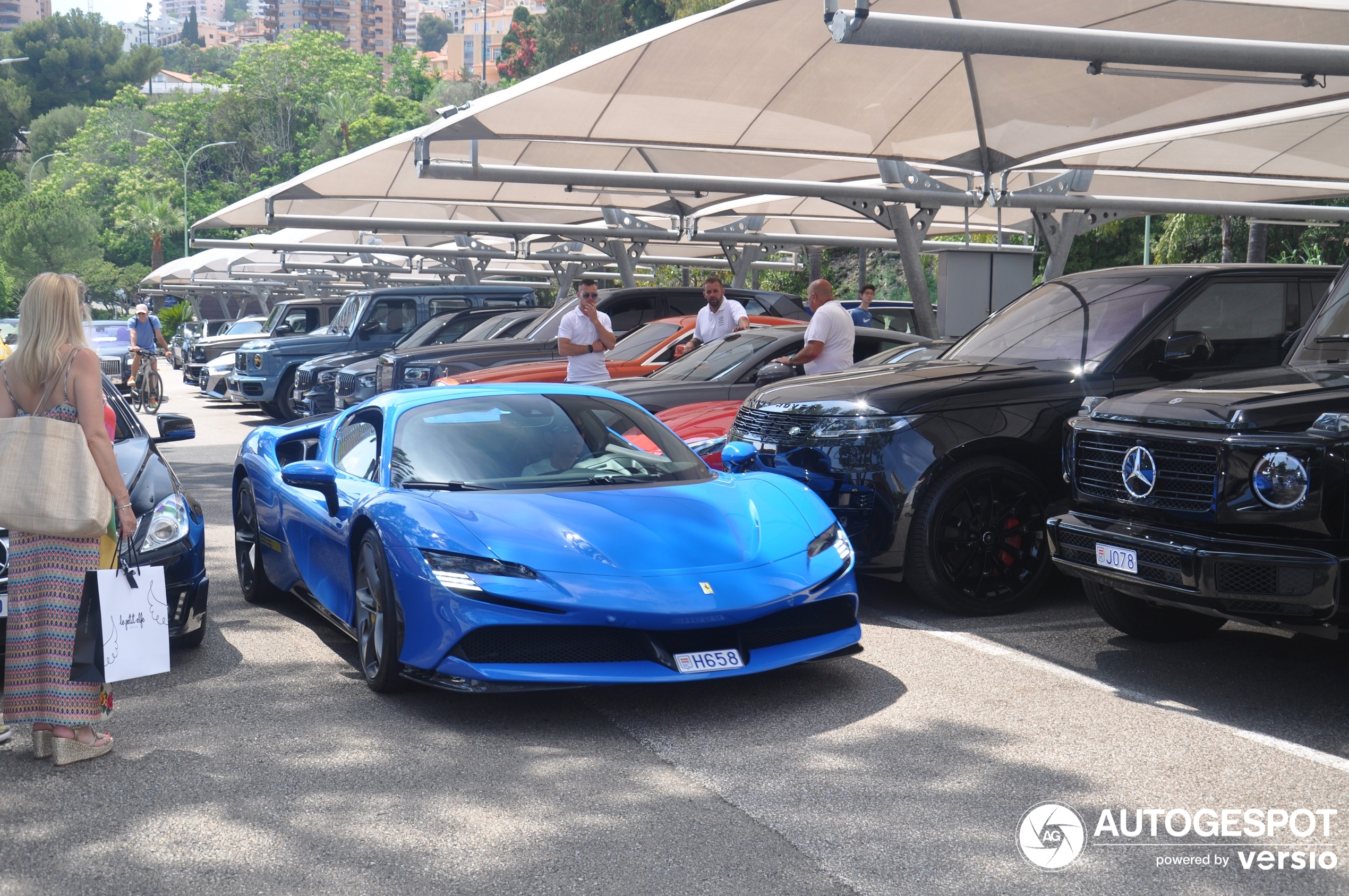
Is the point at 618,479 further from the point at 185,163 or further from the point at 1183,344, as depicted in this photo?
the point at 185,163

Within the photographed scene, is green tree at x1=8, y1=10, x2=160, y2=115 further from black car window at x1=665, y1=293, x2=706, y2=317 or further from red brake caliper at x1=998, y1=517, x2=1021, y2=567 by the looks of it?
red brake caliper at x1=998, y1=517, x2=1021, y2=567

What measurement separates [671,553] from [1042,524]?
2.80 metres

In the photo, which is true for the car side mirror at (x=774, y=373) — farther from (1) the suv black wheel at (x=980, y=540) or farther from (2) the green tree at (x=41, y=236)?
(2) the green tree at (x=41, y=236)

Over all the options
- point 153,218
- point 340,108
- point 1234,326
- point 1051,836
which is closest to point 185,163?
point 153,218

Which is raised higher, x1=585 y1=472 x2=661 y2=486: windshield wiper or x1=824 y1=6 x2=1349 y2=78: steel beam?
x1=824 y1=6 x2=1349 y2=78: steel beam

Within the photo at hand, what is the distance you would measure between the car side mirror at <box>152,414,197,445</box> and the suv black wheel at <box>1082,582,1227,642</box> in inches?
188

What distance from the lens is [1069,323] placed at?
25.9ft

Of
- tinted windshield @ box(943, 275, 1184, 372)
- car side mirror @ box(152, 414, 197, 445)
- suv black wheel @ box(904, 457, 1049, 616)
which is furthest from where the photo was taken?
tinted windshield @ box(943, 275, 1184, 372)

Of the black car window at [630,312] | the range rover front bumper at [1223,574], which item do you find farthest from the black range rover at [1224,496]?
the black car window at [630,312]

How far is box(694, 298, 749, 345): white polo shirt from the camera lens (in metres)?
12.8

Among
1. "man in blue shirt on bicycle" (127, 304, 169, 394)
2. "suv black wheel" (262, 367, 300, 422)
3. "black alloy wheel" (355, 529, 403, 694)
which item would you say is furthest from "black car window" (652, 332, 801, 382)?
"man in blue shirt on bicycle" (127, 304, 169, 394)

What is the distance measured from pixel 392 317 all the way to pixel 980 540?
49.1 ft

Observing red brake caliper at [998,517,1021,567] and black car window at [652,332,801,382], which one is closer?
red brake caliper at [998,517,1021,567]

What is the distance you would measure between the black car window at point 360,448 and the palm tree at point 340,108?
94619mm
